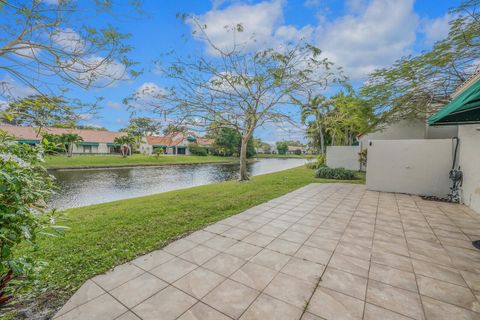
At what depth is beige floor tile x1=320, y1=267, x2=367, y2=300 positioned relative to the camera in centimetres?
184

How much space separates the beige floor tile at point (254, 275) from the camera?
1.93 metres

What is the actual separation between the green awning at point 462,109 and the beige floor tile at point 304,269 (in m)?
2.43

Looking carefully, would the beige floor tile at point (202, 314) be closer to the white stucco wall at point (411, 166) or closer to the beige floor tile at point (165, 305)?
the beige floor tile at point (165, 305)

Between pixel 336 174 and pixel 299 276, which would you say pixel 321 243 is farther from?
pixel 336 174

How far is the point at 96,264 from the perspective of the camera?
2.26 metres

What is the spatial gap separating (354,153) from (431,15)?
25.6 ft

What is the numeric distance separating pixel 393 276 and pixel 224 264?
1804mm

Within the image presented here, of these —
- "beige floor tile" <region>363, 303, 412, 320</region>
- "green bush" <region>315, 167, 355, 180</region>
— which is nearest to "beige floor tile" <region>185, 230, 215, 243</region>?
"beige floor tile" <region>363, 303, 412, 320</region>

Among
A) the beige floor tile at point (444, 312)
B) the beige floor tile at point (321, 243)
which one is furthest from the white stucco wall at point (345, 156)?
the beige floor tile at point (444, 312)

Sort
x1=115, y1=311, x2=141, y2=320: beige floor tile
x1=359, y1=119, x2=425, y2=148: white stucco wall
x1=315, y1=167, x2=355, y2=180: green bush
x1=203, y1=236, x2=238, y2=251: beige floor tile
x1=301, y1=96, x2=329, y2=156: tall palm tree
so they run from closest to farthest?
x1=115, y1=311, x2=141, y2=320: beige floor tile → x1=203, y1=236, x2=238, y2=251: beige floor tile → x1=301, y1=96, x2=329, y2=156: tall palm tree → x1=315, y1=167, x2=355, y2=180: green bush → x1=359, y1=119, x2=425, y2=148: white stucco wall

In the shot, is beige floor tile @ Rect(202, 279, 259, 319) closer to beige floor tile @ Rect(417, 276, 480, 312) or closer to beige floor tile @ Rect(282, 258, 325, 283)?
beige floor tile @ Rect(282, 258, 325, 283)

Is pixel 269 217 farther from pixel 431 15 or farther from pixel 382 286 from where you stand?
pixel 431 15

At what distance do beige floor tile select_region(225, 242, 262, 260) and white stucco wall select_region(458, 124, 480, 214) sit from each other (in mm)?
5171

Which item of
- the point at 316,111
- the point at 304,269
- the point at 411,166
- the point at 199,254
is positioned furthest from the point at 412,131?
the point at 199,254
